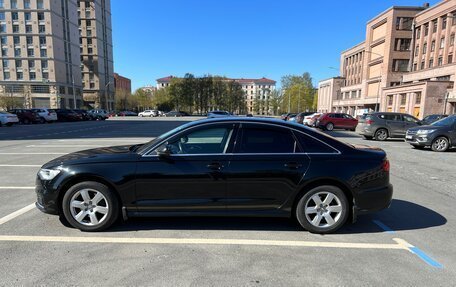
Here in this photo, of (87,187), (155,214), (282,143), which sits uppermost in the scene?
(282,143)

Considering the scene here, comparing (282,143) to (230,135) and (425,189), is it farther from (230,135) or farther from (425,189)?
(425,189)

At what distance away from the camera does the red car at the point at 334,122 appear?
2458 centimetres

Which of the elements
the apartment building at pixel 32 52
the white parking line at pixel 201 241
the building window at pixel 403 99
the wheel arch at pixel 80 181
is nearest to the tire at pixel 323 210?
the white parking line at pixel 201 241

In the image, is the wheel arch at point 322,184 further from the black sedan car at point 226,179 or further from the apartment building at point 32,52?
the apartment building at point 32,52

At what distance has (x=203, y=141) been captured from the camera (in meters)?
4.27

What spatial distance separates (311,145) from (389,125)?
1513 cm

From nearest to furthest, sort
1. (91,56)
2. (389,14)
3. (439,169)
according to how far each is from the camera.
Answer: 1. (439,169)
2. (389,14)
3. (91,56)

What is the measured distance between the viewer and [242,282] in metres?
2.99

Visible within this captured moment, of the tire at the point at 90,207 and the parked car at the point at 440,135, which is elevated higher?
the parked car at the point at 440,135

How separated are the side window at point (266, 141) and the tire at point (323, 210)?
0.69 m

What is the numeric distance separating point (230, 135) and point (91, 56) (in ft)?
342

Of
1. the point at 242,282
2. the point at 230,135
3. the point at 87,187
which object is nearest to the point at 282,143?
the point at 230,135

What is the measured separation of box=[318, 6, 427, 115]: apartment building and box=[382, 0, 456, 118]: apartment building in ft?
7.96

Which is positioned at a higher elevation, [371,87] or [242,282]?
[371,87]
